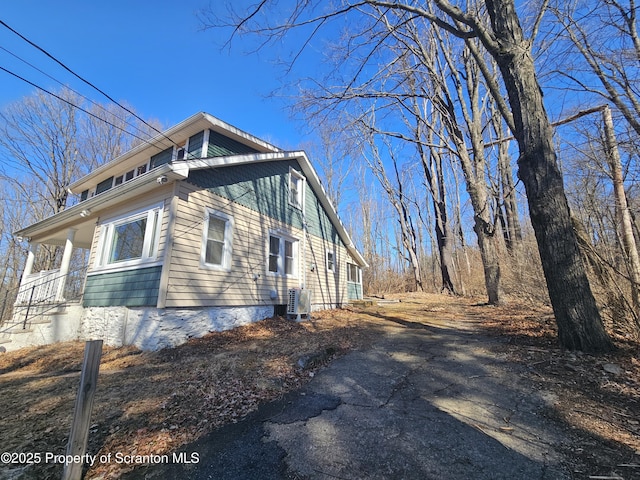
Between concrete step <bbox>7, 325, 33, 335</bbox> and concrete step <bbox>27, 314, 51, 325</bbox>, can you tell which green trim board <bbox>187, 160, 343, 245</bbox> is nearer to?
concrete step <bbox>27, 314, 51, 325</bbox>

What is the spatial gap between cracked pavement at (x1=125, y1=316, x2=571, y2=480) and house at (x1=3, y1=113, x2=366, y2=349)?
4.13 m

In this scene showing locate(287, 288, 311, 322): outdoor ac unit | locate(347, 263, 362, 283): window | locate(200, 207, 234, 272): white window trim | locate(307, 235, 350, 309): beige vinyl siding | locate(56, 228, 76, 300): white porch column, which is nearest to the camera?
locate(200, 207, 234, 272): white window trim

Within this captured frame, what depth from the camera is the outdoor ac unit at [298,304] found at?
9.15m

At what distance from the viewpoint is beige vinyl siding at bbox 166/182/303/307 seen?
6.68 metres

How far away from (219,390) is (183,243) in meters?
3.97

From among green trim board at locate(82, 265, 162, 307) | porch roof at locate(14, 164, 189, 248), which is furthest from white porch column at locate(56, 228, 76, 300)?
green trim board at locate(82, 265, 162, 307)

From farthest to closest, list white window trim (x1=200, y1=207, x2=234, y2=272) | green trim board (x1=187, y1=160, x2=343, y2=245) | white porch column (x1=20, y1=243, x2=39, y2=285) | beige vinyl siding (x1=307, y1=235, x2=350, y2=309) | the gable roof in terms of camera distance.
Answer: beige vinyl siding (x1=307, y1=235, x2=350, y2=309), white porch column (x1=20, y1=243, x2=39, y2=285), the gable roof, green trim board (x1=187, y1=160, x2=343, y2=245), white window trim (x1=200, y1=207, x2=234, y2=272)

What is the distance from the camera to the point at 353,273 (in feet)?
52.9

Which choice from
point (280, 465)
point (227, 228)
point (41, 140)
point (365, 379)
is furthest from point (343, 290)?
point (41, 140)

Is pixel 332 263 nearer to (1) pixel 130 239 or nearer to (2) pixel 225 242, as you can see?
(2) pixel 225 242

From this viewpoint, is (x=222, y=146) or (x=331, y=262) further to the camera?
(x=331, y=262)

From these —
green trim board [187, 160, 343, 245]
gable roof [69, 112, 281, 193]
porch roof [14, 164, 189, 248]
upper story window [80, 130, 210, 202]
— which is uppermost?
gable roof [69, 112, 281, 193]

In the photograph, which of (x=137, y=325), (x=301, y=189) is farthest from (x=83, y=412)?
(x=301, y=189)

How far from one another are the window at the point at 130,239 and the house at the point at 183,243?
0.03 meters
